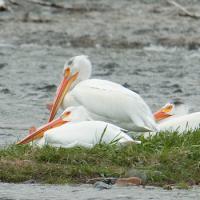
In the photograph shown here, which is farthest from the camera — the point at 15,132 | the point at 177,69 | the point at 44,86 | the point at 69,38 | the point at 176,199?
the point at 69,38

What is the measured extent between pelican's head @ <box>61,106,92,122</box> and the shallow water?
1987mm

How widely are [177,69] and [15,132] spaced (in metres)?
6.17

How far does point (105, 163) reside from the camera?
32.4 ft

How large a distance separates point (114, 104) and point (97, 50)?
8252mm

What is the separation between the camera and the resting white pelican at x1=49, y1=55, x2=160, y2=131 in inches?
474

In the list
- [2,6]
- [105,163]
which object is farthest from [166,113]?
[2,6]

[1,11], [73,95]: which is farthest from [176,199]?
[1,11]

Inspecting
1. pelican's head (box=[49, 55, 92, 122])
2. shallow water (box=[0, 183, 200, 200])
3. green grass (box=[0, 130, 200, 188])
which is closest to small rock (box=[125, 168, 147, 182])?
green grass (box=[0, 130, 200, 188])

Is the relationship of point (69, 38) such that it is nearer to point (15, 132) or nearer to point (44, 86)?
point (44, 86)

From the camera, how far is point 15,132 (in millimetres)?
13219

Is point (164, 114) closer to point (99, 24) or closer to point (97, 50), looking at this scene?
point (97, 50)

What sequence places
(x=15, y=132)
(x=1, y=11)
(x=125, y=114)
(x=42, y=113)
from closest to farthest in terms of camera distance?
(x=125, y=114)
(x=15, y=132)
(x=42, y=113)
(x=1, y=11)

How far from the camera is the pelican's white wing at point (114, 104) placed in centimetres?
1202

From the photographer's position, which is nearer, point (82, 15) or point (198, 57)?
point (198, 57)
